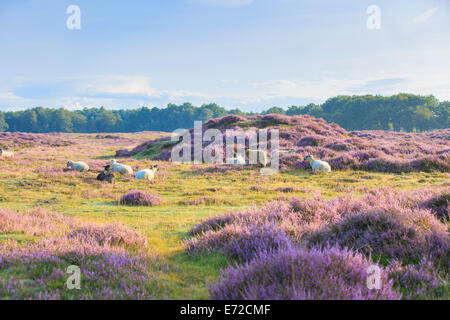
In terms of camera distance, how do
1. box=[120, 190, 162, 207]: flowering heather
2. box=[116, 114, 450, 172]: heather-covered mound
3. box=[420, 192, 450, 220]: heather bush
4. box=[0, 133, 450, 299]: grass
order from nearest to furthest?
box=[0, 133, 450, 299]: grass → box=[420, 192, 450, 220]: heather bush → box=[120, 190, 162, 207]: flowering heather → box=[116, 114, 450, 172]: heather-covered mound

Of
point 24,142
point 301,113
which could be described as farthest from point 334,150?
point 301,113

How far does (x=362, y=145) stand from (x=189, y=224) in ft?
70.5

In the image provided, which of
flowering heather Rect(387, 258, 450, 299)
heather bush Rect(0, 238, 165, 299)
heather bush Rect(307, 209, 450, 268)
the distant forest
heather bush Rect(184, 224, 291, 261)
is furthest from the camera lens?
the distant forest

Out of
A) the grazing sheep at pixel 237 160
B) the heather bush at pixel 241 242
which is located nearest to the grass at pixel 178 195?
the heather bush at pixel 241 242

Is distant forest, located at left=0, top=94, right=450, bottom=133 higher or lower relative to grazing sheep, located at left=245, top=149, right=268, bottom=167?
higher

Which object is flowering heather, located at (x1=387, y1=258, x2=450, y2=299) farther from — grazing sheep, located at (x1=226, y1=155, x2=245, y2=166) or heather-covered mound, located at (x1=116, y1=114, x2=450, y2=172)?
grazing sheep, located at (x1=226, y1=155, x2=245, y2=166)

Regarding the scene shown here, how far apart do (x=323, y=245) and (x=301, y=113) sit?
371ft

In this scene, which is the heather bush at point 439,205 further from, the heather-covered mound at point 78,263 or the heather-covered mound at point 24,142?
the heather-covered mound at point 24,142

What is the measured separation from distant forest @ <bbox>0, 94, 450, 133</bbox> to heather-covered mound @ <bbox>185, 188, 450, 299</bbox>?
9389cm

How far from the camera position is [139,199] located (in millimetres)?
10680

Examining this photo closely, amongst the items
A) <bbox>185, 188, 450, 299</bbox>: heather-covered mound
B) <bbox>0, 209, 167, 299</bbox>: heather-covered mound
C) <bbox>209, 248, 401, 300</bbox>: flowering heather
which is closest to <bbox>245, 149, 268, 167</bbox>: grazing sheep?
<bbox>185, 188, 450, 299</bbox>: heather-covered mound

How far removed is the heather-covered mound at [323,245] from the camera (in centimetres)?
336

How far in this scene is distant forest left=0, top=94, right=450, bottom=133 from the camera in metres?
90.5
